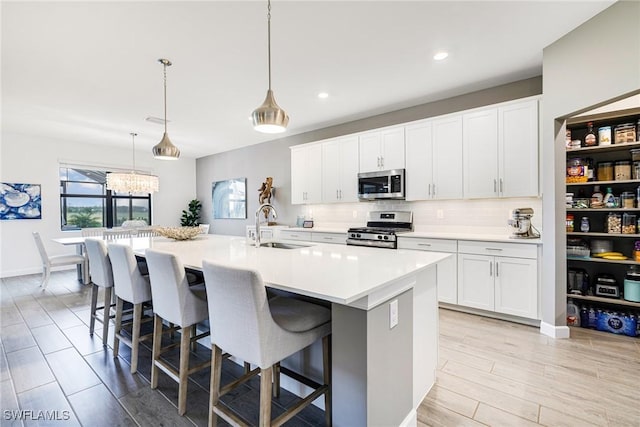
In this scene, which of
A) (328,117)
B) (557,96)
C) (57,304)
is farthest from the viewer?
(328,117)

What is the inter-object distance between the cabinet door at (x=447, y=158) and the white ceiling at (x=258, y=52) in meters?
0.45

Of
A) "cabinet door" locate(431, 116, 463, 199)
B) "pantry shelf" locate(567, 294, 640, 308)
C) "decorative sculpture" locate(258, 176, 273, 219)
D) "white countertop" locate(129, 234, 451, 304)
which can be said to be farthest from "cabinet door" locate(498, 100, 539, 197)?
"decorative sculpture" locate(258, 176, 273, 219)

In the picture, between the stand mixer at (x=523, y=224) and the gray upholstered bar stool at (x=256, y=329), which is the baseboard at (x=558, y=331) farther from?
the gray upholstered bar stool at (x=256, y=329)

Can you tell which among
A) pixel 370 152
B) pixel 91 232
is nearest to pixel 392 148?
pixel 370 152

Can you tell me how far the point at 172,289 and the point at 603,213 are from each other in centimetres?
413

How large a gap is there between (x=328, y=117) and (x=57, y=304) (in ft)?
14.9

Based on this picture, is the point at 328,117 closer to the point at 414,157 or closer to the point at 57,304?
the point at 414,157

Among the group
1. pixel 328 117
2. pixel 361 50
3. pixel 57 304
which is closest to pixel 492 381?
pixel 361 50

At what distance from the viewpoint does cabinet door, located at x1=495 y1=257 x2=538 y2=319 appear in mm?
2917

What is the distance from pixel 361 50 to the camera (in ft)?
8.96

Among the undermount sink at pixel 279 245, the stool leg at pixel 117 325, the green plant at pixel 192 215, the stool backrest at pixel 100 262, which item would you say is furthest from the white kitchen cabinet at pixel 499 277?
the green plant at pixel 192 215

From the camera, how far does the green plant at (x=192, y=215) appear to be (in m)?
7.60

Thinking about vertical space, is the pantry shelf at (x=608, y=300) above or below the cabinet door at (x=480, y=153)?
below

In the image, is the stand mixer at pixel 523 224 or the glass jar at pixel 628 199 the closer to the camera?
the glass jar at pixel 628 199
